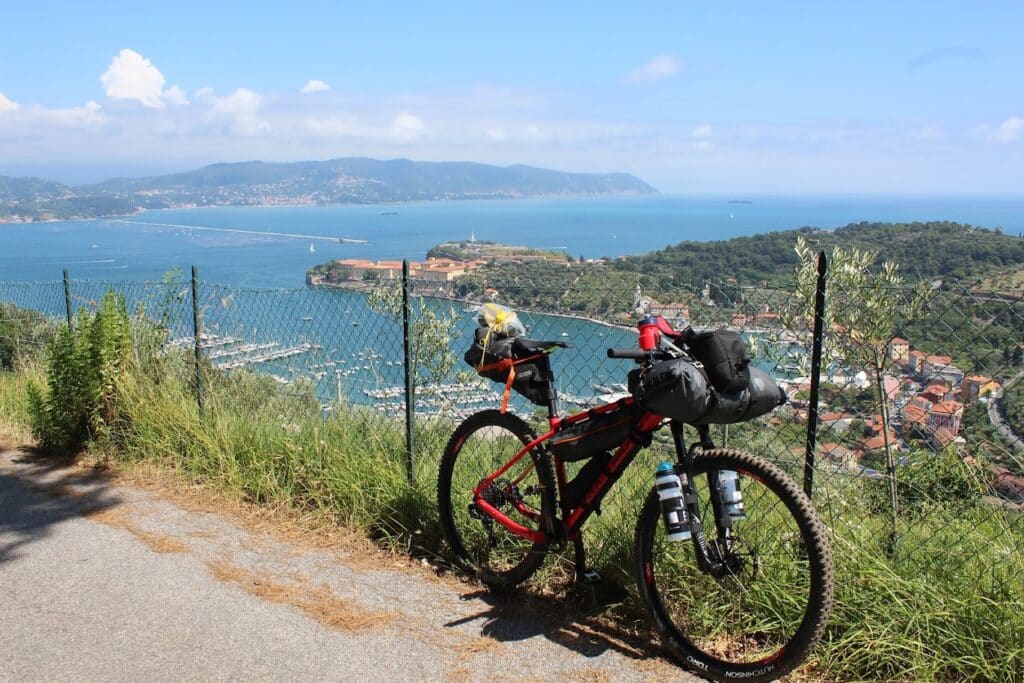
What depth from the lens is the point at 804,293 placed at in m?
3.69

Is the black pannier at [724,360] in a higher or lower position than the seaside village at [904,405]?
higher

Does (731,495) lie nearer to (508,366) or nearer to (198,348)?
(508,366)

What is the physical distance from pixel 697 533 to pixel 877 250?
16.2 feet

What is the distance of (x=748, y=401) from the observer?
2.76 metres

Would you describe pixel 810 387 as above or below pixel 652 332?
below

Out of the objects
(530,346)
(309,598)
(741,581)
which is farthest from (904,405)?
(309,598)

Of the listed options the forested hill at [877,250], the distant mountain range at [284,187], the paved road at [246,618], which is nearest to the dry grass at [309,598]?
the paved road at [246,618]

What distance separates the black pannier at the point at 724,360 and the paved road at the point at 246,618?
1.22m

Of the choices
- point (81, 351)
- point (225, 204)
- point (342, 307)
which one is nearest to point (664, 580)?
point (342, 307)

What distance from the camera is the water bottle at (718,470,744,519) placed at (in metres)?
2.86

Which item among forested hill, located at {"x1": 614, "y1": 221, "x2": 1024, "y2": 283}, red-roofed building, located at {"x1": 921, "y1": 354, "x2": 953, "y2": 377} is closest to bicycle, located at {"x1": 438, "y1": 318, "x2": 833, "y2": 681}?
red-roofed building, located at {"x1": 921, "y1": 354, "x2": 953, "y2": 377}

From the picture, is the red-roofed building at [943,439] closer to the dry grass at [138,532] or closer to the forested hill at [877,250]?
the forested hill at [877,250]

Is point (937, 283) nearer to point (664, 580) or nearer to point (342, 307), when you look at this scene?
point (664, 580)

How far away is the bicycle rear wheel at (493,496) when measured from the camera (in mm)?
3662
